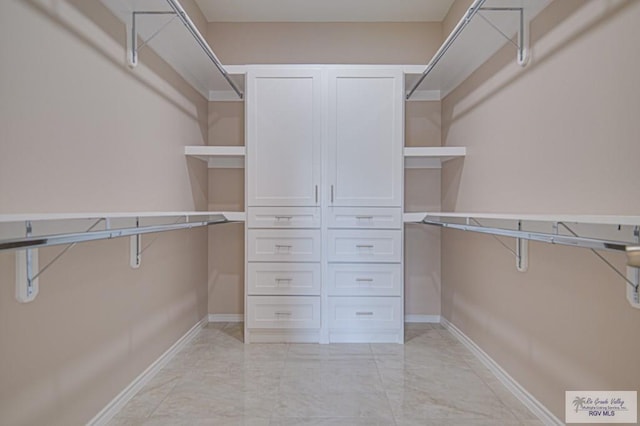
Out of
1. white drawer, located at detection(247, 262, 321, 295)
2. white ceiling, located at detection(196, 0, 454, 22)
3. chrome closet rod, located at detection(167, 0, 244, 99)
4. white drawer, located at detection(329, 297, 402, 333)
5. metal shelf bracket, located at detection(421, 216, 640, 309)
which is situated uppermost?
white ceiling, located at detection(196, 0, 454, 22)

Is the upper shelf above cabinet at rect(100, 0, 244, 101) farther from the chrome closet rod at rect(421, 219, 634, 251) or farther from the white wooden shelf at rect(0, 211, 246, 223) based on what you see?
the chrome closet rod at rect(421, 219, 634, 251)

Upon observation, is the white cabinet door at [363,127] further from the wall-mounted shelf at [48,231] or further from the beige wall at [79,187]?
the wall-mounted shelf at [48,231]

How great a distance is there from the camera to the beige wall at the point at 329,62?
3264 mm

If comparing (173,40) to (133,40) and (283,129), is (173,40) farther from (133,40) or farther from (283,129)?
(283,129)

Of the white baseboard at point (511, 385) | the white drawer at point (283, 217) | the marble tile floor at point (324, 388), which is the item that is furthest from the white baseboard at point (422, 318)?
the white drawer at point (283, 217)

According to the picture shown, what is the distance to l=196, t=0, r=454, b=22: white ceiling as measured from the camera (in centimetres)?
296

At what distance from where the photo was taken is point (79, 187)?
5.06ft

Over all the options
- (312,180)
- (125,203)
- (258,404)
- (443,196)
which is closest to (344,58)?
(312,180)

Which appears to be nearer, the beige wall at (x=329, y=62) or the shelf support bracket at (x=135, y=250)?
the shelf support bracket at (x=135, y=250)

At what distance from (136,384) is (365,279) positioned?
158 centimetres

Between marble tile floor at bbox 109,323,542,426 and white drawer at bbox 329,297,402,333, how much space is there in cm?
14

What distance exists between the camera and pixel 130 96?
1.95 metres

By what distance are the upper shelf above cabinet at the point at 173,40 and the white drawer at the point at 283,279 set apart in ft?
4.74

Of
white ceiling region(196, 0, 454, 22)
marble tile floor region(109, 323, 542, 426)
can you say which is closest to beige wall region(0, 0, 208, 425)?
marble tile floor region(109, 323, 542, 426)
